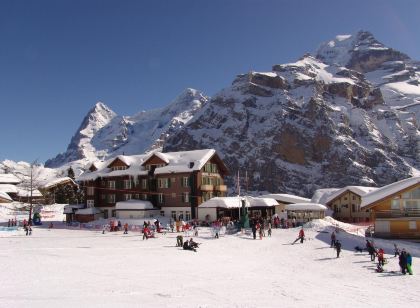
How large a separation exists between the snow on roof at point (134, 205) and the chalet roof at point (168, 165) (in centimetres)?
470

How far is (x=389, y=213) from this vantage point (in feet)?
146

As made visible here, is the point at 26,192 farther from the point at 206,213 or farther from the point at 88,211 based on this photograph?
the point at 206,213

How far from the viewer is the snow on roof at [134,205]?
6284 centimetres

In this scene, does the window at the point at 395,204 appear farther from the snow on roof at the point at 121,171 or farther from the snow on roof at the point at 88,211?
the snow on roof at the point at 88,211

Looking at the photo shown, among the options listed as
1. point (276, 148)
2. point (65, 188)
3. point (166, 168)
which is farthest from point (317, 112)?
point (166, 168)

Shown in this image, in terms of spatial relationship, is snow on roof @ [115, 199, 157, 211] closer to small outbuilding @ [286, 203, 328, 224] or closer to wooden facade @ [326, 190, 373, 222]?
small outbuilding @ [286, 203, 328, 224]

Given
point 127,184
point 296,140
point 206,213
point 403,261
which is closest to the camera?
point 403,261

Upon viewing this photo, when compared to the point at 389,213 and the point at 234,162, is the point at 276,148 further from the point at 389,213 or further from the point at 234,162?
the point at 389,213

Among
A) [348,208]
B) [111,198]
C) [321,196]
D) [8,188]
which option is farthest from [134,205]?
[321,196]

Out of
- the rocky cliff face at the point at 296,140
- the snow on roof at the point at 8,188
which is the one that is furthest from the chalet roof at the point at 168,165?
the rocky cliff face at the point at 296,140

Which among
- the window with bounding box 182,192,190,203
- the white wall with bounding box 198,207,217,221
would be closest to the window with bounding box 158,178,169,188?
the window with bounding box 182,192,190,203

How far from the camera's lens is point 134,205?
207ft

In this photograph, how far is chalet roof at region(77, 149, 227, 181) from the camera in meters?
63.7

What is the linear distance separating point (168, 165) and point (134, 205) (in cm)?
763
